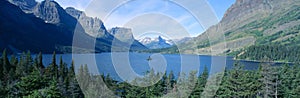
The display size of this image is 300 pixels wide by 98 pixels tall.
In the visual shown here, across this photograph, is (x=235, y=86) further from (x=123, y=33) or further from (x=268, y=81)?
(x=123, y=33)

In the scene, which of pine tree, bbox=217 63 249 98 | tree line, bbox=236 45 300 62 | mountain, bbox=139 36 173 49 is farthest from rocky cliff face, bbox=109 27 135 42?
tree line, bbox=236 45 300 62

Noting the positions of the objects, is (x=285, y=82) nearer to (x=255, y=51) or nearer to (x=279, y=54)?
(x=279, y=54)

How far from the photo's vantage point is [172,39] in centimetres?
1020

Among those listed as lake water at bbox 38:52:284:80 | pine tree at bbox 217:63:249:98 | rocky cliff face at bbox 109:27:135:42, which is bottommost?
pine tree at bbox 217:63:249:98

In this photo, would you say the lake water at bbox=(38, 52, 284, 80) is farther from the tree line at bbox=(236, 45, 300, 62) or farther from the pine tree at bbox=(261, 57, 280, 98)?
the tree line at bbox=(236, 45, 300, 62)

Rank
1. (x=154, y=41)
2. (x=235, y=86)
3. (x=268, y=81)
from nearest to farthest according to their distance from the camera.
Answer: (x=154, y=41)
(x=235, y=86)
(x=268, y=81)

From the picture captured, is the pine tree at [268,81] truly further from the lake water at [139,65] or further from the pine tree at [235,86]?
the lake water at [139,65]

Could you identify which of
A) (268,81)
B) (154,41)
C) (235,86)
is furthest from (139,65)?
(154,41)

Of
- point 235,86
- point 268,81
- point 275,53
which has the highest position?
point 275,53

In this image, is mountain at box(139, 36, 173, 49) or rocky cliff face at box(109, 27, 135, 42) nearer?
rocky cliff face at box(109, 27, 135, 42)

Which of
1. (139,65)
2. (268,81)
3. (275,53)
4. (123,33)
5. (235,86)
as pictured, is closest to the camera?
(123,33)

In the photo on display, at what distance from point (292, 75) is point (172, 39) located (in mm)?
31960

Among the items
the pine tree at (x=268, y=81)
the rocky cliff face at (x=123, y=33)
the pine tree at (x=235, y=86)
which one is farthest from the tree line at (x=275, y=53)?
the rocky cliff face at (x=123, y=33)

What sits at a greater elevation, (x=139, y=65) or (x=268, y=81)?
(x=139, y=65)
